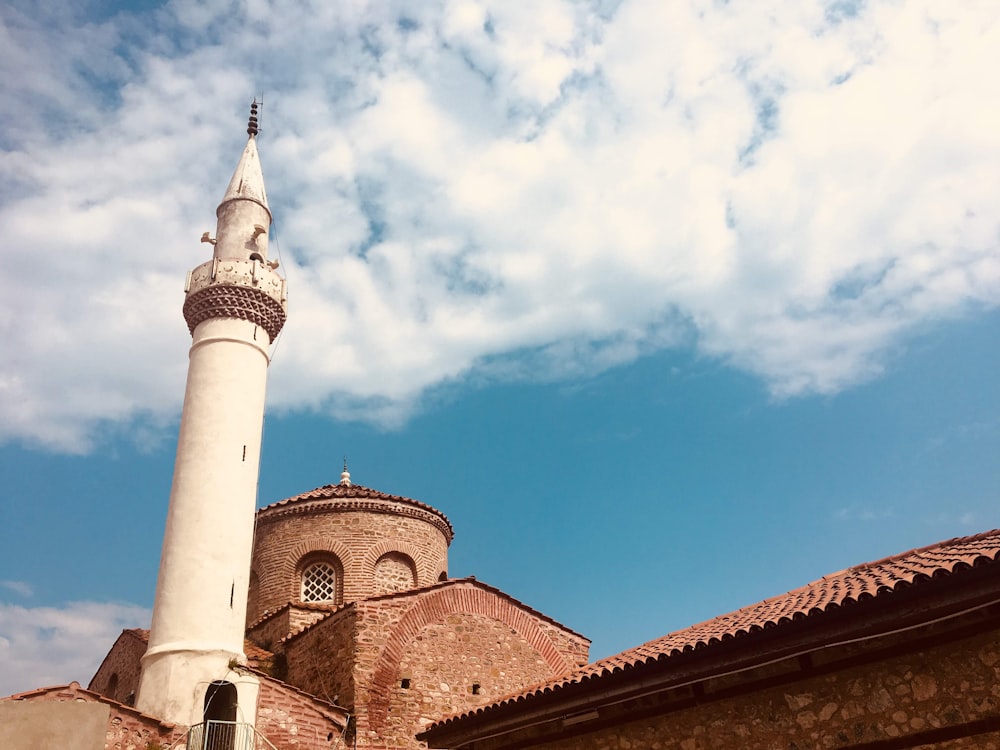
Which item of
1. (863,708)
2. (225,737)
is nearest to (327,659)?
(225,737)

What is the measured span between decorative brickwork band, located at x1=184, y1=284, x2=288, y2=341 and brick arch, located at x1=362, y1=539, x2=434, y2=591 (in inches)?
216

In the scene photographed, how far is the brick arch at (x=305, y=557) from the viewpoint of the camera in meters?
17.7

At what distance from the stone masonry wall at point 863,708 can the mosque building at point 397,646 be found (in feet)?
0.04

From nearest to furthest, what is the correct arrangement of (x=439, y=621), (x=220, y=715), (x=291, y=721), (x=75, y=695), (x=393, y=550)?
(x=75, y=695) < (x=220, y=715) < (x=291, y=721) < (x=439, y=621) < (x=393, y=550)

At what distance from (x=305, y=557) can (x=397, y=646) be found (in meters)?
4.99

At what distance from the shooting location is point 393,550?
18.3 metres

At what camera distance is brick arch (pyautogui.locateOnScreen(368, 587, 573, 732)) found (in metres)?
13.2

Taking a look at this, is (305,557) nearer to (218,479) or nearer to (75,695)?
(218,479)

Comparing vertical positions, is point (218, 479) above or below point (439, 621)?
above

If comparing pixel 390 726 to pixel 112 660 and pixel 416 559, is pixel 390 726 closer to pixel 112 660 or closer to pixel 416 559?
pixel 416 559

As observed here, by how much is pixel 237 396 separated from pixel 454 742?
780cm

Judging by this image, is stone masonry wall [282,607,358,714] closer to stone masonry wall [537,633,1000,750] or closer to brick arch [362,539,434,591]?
brick arch [362,539,434,591]

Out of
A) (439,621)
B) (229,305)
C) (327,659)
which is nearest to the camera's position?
(327,659)

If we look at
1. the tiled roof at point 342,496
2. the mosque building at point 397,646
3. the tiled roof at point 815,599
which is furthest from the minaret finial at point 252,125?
the tiled roof at point 815,599
